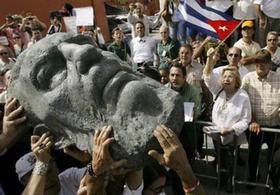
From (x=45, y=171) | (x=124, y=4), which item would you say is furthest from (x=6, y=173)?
(x=124, y=4)

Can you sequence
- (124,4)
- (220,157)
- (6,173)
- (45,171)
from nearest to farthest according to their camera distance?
(45,171) < (6,173) < (220,157) < (124,4)

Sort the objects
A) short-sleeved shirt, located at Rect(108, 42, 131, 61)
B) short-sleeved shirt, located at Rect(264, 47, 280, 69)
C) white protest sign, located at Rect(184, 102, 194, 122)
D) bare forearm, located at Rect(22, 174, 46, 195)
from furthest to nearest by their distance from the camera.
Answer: short-sleeved shirt, located at Rect(108, 42, 131, 61)
short-sleeved shirt, located at Rect(264, 47, 280, 69)
white protest sign, located at Rect(184, 102, 194, 122)
bare forearm, located at Rect(22, 174, 46, 195)

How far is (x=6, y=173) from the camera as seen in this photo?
3562 mm

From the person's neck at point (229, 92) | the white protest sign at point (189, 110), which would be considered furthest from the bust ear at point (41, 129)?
the person's neck at point (229, 92)

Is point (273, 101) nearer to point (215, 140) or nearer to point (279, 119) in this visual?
point (279, 119)

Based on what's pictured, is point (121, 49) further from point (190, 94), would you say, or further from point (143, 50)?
point (190, 94)

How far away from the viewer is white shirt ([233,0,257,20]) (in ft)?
21.4

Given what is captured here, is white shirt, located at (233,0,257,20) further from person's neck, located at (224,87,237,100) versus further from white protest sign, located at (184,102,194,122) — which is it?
white protest sign, located at (184,102,194,122)

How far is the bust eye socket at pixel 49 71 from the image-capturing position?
2.50 m

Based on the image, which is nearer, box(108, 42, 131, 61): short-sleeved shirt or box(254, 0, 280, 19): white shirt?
box(254, 0, 280, 19): white shirt

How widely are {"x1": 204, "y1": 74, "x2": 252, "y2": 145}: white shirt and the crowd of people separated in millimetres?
11

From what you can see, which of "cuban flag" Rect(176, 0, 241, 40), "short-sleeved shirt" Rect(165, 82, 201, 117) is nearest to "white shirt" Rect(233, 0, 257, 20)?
"cuban flag" Rect(176, 0, 241, 40)

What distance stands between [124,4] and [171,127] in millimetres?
20593

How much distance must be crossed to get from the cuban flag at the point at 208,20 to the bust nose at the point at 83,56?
380 cm
